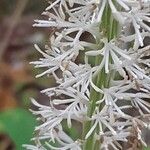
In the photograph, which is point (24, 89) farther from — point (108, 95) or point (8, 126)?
point (108, 95)

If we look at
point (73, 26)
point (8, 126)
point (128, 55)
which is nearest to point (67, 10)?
point (73, 26)

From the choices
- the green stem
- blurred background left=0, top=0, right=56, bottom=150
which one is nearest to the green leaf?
blurred background left=0, top=0, right=56, bottom=150

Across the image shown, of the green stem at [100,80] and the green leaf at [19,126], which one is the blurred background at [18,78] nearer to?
the green leaf at [19,126]

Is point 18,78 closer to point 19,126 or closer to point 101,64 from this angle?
point 19,126

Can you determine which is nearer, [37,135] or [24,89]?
[37,135]

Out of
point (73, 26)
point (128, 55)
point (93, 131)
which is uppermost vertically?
point (73, 26)

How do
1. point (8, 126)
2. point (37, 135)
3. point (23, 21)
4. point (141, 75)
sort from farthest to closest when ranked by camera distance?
1. point (23, 21)
2. point (8, 126)
3. point (37, 135)
4. point (141, 75)
